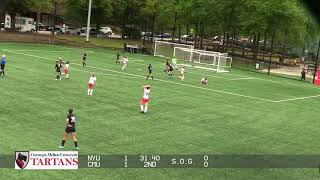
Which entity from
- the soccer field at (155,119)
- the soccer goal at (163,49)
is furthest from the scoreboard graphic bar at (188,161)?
the soccer goal at (163,49)

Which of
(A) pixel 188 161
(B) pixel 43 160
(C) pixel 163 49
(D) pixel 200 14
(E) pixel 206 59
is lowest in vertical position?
(A) pixel 188 161

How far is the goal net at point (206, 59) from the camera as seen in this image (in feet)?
181

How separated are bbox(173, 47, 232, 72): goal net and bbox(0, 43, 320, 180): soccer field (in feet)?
43.8

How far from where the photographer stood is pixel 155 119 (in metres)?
23.6

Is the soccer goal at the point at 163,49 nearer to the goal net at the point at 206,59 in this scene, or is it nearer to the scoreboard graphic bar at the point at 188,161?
the goal net at the point at 206,59

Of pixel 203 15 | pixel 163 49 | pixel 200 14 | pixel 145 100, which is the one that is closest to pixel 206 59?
pixel 163 49

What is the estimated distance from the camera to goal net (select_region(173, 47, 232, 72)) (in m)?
55.2

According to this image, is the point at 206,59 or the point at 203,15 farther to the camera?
the point at 203,15

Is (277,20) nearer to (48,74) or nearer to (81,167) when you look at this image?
(48,74)

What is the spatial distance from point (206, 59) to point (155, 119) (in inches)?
1325

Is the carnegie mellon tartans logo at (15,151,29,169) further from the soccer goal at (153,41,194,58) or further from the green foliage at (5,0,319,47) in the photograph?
the soccer goal at (153,41,194,58)

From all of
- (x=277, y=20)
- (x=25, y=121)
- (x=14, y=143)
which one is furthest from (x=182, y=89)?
(x=277, y=20)

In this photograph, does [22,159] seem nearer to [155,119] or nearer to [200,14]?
[155,119]

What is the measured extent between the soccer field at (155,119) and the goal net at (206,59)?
13.4m
